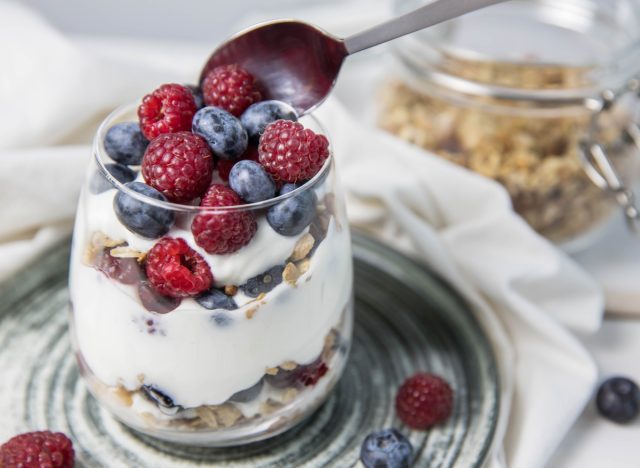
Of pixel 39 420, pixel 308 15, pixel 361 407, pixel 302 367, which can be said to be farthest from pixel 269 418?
pixel 308 15

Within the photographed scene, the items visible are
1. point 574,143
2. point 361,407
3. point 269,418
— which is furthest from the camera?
point 574,143

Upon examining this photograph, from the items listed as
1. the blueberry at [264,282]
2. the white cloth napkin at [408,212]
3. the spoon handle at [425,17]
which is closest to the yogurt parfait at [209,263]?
the blueberry at [264,282]

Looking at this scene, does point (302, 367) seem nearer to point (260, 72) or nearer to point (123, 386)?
point (123, 386)

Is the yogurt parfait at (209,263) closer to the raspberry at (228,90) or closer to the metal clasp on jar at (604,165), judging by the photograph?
the raspberry at (228,90)

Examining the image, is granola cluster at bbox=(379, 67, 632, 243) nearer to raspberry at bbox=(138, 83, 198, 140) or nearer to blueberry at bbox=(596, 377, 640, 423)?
blueberry at bbox=(596, 377, 640, 423)

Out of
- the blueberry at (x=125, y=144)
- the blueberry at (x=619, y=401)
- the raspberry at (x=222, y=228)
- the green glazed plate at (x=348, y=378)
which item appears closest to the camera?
the raspberry at (x=222, y=228)

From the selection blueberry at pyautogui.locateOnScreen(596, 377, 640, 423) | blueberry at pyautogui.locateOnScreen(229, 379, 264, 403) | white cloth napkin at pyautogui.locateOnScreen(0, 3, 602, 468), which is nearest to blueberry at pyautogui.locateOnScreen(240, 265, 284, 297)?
blueberry at pyautogui.locateOnScreen(229, 379, 264, 403)
